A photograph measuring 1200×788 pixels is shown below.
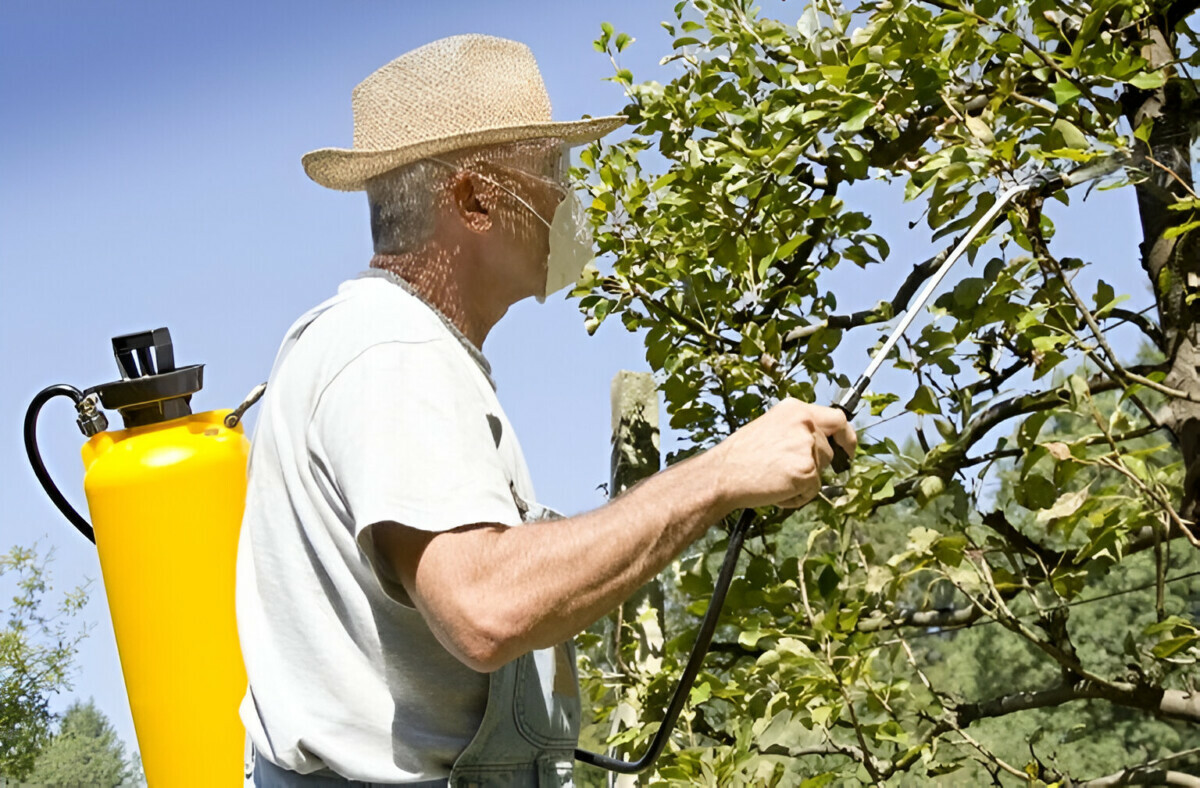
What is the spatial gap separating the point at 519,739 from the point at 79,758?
26.7 ft

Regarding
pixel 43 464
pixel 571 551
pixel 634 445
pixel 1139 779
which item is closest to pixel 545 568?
pixel 571 551

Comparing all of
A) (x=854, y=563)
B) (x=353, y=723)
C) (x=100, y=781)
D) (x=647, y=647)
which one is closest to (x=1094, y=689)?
(x=854, y=563)

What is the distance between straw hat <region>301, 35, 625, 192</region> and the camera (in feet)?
4.89

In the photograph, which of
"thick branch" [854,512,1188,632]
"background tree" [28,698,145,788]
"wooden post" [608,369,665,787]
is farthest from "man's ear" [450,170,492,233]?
"background tree" [28,698,145,788]

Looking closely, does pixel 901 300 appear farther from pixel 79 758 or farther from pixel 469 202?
pixel 79 758

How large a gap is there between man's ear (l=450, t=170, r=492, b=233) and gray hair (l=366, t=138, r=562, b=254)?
0.05 ft

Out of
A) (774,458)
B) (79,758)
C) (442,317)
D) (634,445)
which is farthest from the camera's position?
(79,758)

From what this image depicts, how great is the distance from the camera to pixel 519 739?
1.28 meters

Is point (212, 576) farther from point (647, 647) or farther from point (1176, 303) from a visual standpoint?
point (1176, 303)

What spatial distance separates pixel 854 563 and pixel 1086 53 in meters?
0.94

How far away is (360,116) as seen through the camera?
156cm

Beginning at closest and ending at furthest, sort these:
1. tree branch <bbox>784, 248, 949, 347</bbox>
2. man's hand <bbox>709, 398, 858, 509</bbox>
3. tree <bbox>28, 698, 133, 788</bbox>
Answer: man's hand <bbox>709, 398, 858, 509</bbox>, tree branch <bbox>784, 248, 949, 347</bbox>, tree <bbox>28, 698, 133, 788</bbox>

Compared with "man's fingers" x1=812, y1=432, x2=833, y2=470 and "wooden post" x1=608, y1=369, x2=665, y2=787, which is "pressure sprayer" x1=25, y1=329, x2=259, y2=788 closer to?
"man's fingers" x1=812, y1=432, x2=833, y2=470

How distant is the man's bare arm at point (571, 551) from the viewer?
1098 mm
